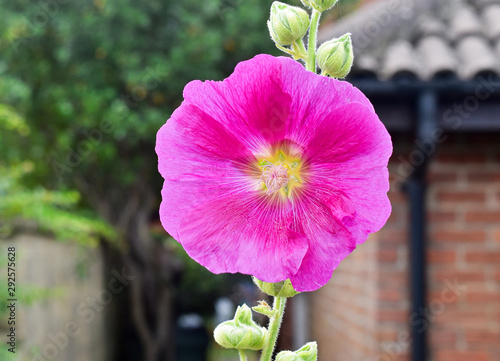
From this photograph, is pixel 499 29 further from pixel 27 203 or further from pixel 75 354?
pixel 75 354

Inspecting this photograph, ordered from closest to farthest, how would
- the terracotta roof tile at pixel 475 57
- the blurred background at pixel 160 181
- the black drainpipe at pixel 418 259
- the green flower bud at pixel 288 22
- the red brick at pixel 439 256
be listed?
1. the green flower bud at pixel 288 22
2. the terracotta roof tile at pixel 475 57
3. the blurred background at pixel 160 181
4. the black drainpipe at pixel 418 259
5. the red brick at pixel 439 256

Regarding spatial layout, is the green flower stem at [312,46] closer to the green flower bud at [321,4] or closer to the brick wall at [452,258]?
the green flower bud at [321,4]

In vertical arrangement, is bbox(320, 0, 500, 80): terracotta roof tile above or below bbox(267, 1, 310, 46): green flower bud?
above

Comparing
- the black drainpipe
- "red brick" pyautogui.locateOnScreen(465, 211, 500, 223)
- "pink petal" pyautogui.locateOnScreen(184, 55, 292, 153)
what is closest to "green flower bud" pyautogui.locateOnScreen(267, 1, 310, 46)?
"pink petal" pyautogui.locateOnScreen(184, 55, 292, 153)

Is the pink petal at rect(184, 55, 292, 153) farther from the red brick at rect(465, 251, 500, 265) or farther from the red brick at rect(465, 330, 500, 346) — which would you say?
the red brick at rect(465, 330, 500, 346)

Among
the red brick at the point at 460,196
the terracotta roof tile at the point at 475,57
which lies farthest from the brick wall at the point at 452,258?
the terracotta roof tile at the point at 475,57

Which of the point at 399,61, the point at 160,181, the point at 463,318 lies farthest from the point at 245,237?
the point at 160,181

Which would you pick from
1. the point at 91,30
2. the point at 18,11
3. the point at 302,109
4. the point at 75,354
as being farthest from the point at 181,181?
the point at 75,354
